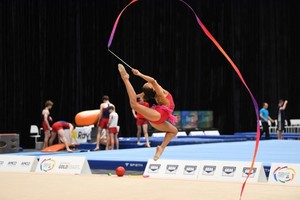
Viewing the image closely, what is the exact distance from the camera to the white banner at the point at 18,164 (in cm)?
945

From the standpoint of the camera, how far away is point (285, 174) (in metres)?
7.51

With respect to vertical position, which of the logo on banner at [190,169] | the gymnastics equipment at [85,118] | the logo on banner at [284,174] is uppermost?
the logo on banner at [284,174]

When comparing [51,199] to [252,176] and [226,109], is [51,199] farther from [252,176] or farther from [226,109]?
[226,109]

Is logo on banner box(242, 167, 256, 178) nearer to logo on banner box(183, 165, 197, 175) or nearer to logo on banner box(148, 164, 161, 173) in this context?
logo on banner box(183, 165, 197, 175)

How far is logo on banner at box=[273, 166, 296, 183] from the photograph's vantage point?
740 cm

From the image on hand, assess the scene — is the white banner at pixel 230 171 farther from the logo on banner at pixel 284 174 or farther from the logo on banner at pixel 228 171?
the logo on banner at pixel 284 174

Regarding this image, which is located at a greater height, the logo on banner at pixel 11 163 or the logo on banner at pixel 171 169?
the logo on banner at pixel 171 169

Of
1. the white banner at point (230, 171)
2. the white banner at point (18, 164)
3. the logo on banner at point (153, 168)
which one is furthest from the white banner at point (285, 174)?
the white banner at point (18, 164)

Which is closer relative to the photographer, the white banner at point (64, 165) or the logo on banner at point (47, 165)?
the white banner at point (64, 165)

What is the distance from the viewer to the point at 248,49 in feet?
76.4

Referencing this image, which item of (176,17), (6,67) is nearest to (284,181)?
(6,67)

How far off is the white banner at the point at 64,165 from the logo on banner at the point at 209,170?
194cm

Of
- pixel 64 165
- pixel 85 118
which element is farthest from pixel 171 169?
pixel 85 118

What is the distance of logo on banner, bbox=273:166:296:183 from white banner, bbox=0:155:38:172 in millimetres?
4038
